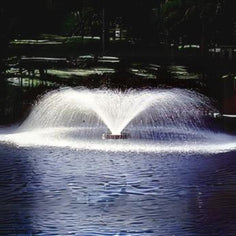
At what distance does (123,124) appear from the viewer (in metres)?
30.5

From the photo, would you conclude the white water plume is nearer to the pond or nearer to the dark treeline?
the pond

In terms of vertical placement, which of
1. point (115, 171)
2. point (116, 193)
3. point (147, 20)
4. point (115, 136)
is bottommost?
point (115, 136)

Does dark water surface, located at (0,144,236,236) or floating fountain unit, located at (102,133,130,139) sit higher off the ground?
dark water surface, located at (0,144,236,236)

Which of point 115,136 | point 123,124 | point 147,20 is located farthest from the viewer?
point 147,20

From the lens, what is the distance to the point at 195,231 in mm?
11211

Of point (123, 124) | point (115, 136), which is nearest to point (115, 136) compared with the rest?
point (115, 136)

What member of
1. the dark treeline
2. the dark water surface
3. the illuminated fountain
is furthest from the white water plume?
the dark treeline

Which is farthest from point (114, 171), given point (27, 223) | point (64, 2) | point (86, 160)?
point (64, 2)

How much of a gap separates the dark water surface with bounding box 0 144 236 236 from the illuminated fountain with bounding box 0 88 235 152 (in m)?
3.12

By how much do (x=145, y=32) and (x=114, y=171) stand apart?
6549 cm

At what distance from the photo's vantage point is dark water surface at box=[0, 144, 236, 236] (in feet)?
38.1

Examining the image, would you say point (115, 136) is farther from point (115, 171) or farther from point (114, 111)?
point (115, 171)

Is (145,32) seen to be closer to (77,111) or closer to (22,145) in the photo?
(77,111)

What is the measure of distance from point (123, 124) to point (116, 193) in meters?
15.9
